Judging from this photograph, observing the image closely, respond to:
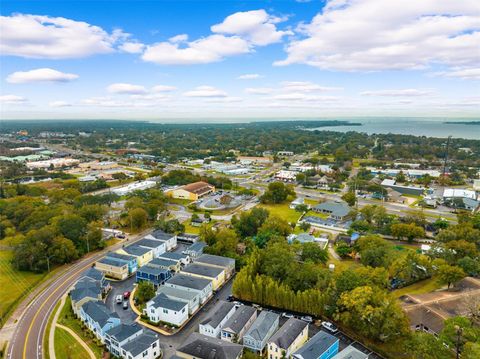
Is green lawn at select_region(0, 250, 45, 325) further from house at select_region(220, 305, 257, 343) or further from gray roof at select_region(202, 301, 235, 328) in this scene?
house at select_region(220, 305, 257, 343)

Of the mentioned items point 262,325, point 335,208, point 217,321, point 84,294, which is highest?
point 84,294

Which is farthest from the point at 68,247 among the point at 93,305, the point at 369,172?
the point at 369,172

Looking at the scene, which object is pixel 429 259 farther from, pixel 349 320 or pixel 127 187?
pixel 127 187

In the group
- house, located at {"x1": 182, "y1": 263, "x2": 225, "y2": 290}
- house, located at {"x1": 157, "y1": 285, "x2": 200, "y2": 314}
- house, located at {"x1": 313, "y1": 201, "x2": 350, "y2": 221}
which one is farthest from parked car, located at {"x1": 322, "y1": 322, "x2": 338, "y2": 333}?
house, located at {"x1": 313, "y1": 201, "x2": 350, "y2": 221}

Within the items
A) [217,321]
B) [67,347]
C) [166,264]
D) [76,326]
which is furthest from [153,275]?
[217,321]

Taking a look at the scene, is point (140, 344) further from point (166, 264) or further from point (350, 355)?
point (350, 355)

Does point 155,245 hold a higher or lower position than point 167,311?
higher
